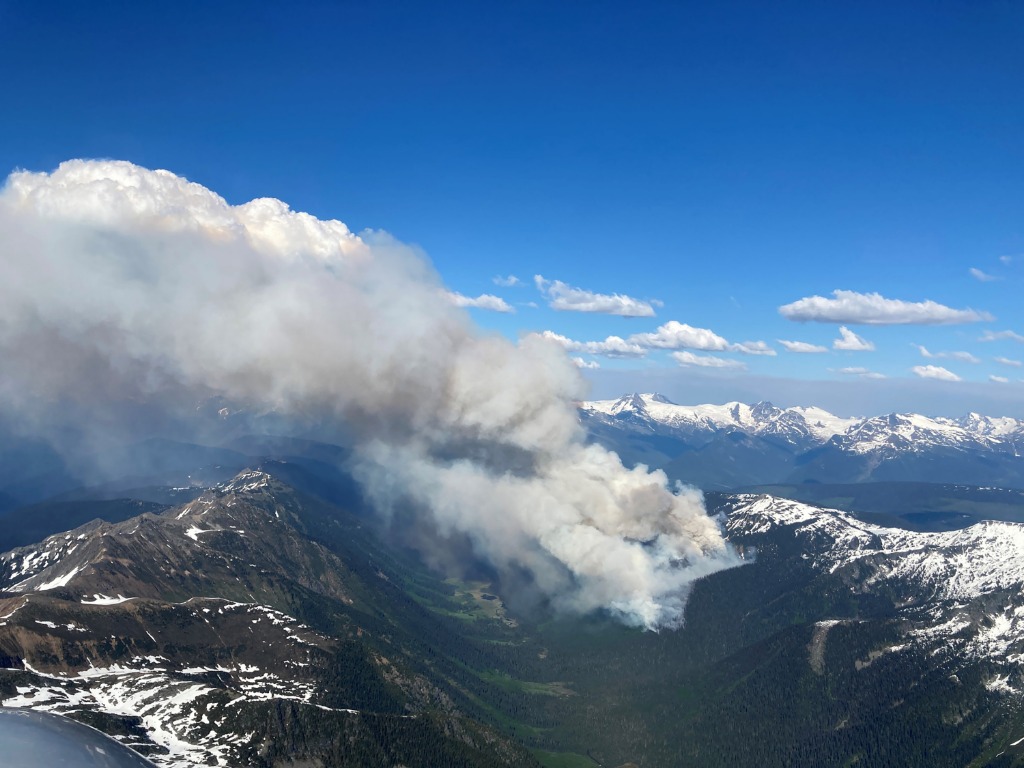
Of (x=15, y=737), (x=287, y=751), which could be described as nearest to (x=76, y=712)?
(x=287, y=751)

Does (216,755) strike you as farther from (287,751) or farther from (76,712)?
(76,712)

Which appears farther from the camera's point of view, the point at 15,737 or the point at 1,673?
the point at 1,673

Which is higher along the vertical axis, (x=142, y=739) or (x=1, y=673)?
(x=1, y=673)

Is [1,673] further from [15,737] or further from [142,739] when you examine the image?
[15,737]

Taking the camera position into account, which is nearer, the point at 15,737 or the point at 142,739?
the point at 15,737

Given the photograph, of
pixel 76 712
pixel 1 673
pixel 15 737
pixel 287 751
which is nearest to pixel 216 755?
pixel 287 751

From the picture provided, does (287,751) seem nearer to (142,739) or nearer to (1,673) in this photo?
(142,739)

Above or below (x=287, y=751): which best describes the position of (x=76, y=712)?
above

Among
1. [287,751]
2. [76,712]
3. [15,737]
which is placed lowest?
[287,751]
